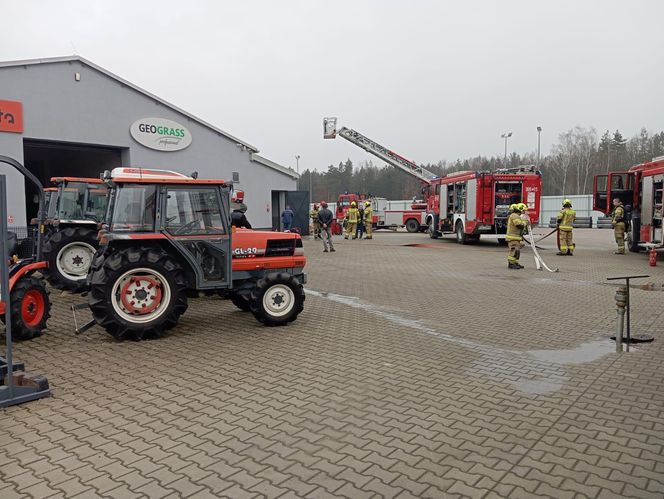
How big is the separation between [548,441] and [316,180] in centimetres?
8346

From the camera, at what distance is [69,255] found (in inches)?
405

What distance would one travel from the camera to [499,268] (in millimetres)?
14188

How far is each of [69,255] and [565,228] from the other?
14627mm

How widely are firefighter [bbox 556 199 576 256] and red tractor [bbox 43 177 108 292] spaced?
1365 centimetres

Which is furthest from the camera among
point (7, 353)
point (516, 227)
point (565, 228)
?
point (565, 228)

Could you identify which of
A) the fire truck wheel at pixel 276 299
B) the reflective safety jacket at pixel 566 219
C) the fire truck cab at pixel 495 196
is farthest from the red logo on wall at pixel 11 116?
the reflective safety jacket at pixel 566 219

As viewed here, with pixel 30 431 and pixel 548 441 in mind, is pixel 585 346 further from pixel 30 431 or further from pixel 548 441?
pixel 30 431

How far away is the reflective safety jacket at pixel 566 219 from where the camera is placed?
1656 cm

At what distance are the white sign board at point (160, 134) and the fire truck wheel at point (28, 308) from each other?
13.2 meters

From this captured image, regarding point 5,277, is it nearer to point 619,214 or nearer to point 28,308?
point 28,308

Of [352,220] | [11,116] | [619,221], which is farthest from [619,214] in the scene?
[11,116]

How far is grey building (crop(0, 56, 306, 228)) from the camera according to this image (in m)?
15.7

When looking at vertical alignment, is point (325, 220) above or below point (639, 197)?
below

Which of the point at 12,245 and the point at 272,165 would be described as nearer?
the point at 12,245
